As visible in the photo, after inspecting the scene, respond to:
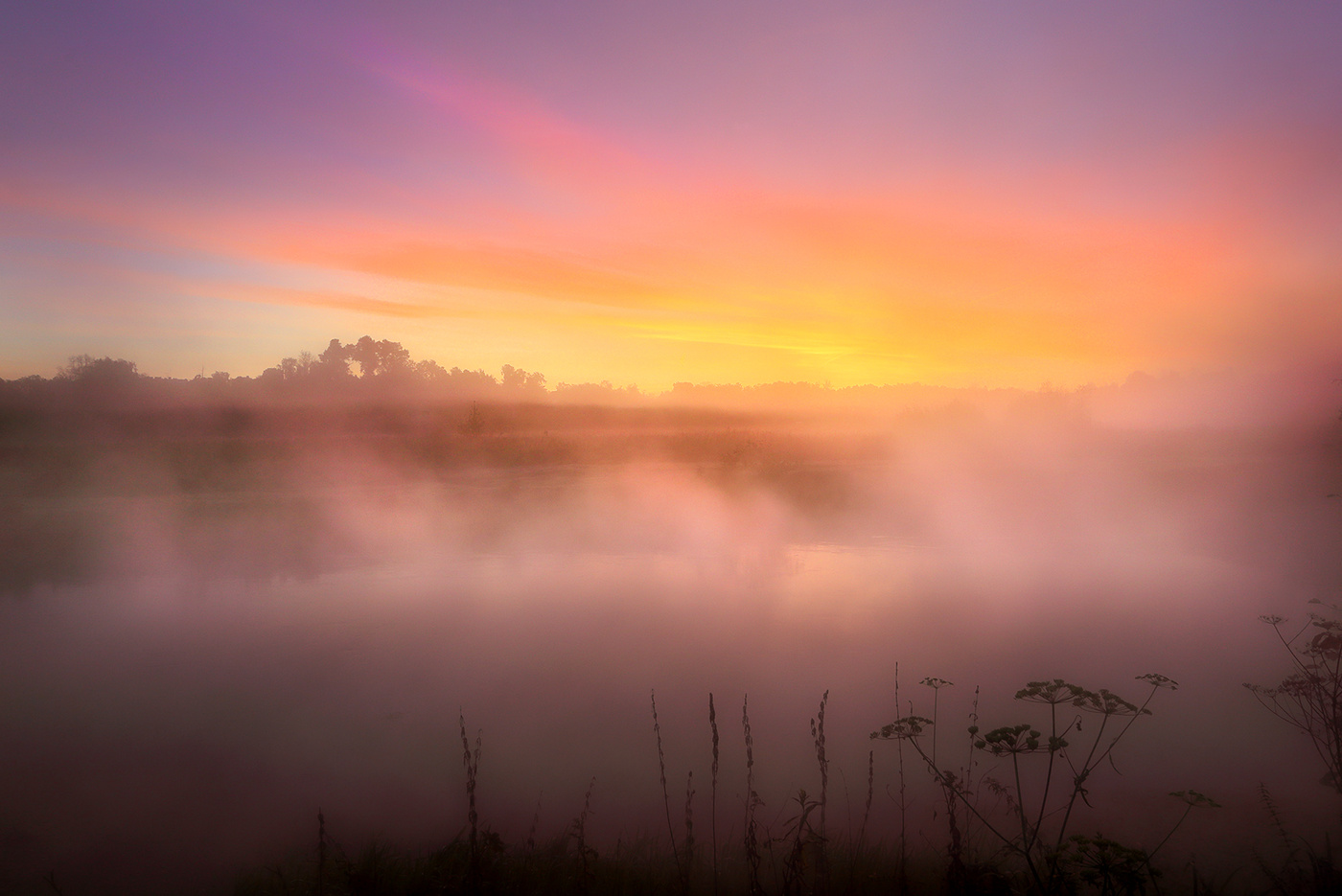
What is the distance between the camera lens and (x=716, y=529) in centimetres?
1817

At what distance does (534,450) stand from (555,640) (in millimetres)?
21092

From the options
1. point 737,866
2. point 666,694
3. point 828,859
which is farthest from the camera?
point 666,694

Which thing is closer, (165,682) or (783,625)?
(165,682)

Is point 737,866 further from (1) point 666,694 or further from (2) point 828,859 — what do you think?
(1) point 666,694

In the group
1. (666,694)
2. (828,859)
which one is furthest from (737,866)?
Answer: (666,694)

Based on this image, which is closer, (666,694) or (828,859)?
(828,859)

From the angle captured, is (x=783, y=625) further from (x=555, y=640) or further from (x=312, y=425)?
(x=312, y=425)

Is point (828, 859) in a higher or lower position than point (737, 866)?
higher

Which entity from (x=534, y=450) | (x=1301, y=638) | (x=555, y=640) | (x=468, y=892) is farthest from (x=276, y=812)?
(x=534, y=450)

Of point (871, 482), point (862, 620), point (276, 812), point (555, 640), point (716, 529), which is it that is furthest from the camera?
point (871, 482)

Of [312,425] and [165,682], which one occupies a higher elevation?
[312,425]

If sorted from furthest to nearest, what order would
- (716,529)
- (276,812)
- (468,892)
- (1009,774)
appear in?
(716,529) → (1009,774) → (276,812) → (468,892)

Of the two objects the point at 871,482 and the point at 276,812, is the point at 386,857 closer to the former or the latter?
the point at 276,812

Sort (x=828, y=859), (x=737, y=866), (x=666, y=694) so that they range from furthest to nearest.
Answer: (x=666, y=694) < (x=737, y=866) < (x=828, y=859)
